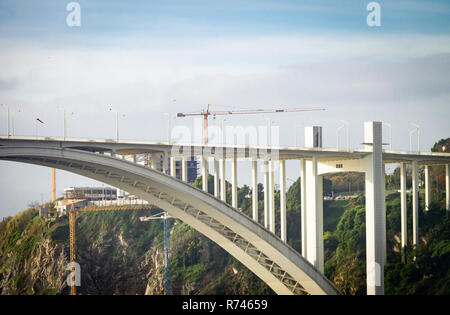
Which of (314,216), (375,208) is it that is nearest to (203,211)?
(314,216)

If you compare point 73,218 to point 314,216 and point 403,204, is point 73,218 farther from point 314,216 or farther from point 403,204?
point 403,204

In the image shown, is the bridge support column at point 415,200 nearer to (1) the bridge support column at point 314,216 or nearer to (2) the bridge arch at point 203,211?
(1) the bridge support column at point 314,216

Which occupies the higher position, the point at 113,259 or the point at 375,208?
the point at 375,208

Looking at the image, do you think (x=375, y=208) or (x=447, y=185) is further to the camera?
(x=447, y=185)

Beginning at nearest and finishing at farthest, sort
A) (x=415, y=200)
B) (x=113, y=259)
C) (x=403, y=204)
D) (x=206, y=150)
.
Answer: (x=206, y=150)
(x=403, y=204)
(x=415, y=200)
(x=113, y=259)

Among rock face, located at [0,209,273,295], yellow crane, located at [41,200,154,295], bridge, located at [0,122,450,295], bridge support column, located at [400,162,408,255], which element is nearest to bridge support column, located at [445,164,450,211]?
bridge support column, located at [400,162,408,255]

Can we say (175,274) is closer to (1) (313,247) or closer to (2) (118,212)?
(2) (118,212)

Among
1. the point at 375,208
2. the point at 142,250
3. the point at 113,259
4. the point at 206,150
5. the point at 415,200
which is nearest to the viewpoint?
the point at 206,150
